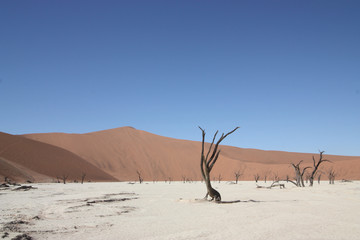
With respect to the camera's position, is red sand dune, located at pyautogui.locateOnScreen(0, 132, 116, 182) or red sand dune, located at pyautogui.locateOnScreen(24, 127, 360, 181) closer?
red sand dune, located at pyautogui.locateOnScreen(0, 132, 116, 182)

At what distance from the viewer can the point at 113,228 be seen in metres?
6.00

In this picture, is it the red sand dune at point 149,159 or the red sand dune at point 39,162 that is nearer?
the red sand dune at point 39,162

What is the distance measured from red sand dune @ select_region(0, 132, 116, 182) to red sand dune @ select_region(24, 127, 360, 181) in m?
11.0

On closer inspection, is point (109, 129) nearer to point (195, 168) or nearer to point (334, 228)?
point (195, 168)

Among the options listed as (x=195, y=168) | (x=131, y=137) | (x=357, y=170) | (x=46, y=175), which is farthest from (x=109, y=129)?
(x=357, y=170)

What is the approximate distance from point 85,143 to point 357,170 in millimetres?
68647

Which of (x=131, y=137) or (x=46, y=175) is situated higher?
(x=131, y=137)

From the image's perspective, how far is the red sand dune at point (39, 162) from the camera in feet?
151

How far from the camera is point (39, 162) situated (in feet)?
171

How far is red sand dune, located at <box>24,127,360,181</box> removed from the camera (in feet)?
235

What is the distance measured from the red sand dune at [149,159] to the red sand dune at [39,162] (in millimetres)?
11035

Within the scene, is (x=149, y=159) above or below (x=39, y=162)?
above

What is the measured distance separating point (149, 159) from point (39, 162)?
35.2 meters

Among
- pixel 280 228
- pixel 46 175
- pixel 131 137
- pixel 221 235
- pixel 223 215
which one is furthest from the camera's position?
pixel 131 137
